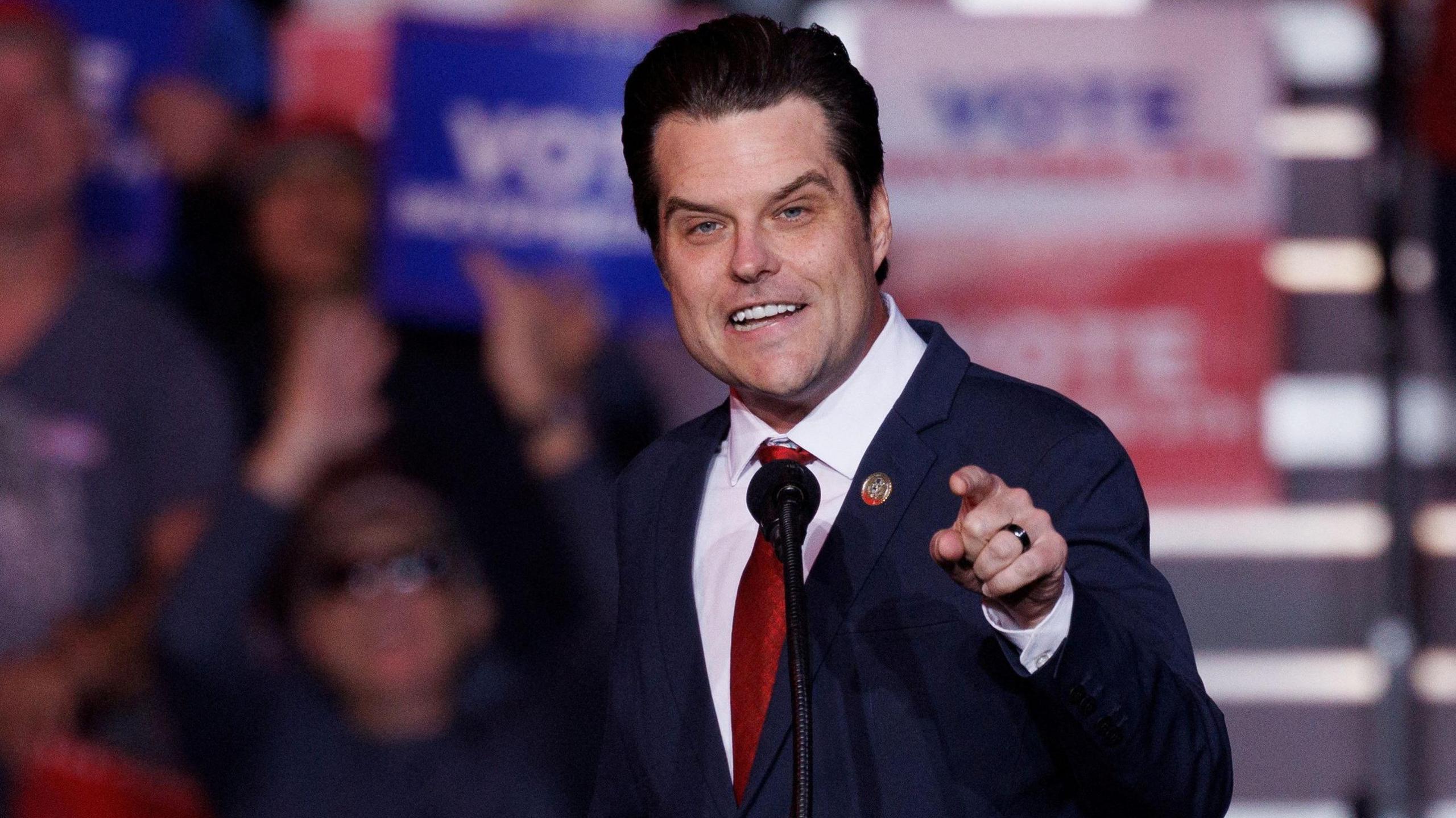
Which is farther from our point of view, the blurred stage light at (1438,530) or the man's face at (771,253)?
the blurred stage light at (1438,530)

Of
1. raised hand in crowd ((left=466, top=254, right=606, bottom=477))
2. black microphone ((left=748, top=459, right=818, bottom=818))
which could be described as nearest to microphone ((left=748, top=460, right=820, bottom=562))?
black microphone ((left=748, top=459, right=818, bottom=818))

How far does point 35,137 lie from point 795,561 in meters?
3.39

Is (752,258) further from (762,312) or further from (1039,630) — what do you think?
(1039,630)

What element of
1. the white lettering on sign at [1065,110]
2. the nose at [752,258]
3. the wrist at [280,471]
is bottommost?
the wrist at [280,471]

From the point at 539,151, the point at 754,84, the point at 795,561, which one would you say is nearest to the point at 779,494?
the point at 795,561

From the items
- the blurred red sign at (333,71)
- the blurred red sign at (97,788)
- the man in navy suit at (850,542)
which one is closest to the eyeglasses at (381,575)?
the blurred red sign at (97,788)

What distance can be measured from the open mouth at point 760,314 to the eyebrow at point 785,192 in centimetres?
10

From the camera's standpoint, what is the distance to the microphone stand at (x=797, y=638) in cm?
124

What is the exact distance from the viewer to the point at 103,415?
404 centimetres

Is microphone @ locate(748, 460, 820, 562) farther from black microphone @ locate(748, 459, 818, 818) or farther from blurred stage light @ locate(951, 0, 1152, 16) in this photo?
blurred stage light @ locate(951, 0, 1152, 16)

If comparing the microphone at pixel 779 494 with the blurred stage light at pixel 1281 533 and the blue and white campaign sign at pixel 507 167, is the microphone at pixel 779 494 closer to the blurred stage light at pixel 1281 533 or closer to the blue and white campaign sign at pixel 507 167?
the blue and white campaign sign at pixel 507 167

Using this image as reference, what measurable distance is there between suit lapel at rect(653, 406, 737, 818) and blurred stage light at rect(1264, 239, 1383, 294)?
2.79 meters

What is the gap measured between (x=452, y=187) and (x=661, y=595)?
259 cm

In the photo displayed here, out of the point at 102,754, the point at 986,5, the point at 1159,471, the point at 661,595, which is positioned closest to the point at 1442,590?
the point at 1159,471
